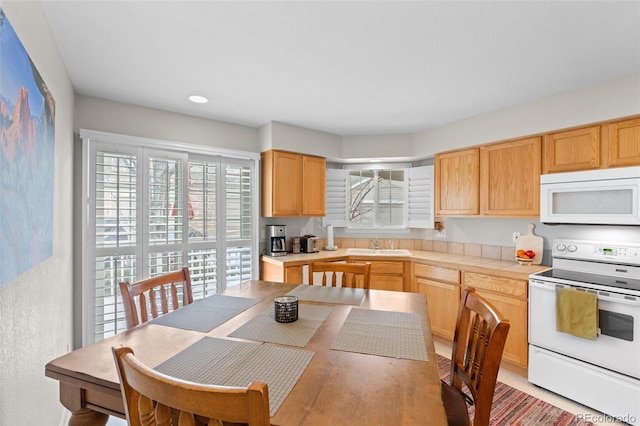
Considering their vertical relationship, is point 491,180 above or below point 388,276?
above

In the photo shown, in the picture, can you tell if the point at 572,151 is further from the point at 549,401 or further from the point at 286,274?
the point at 286,274

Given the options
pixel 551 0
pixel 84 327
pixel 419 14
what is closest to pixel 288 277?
pixel 84 327

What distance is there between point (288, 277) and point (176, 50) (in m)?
2.21

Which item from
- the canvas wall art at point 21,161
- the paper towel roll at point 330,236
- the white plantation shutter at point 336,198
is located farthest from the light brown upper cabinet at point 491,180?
the canvas wall art at point 21,161

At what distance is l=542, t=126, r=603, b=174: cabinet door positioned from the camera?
2.42 m

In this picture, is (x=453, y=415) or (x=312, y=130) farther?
(x=312, y=130)

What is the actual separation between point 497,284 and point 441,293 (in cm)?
59

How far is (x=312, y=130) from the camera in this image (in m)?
3.71

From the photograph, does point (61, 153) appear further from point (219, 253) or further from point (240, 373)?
point (240, 373)

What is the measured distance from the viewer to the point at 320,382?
95 cm

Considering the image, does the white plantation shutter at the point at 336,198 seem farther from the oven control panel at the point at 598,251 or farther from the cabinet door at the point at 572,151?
the oven control panel at the point at 598,251

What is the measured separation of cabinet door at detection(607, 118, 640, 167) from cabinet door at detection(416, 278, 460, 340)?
160 cm

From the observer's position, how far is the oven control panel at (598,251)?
2131 millimetres

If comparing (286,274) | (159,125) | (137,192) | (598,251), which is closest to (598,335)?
(598,251)
